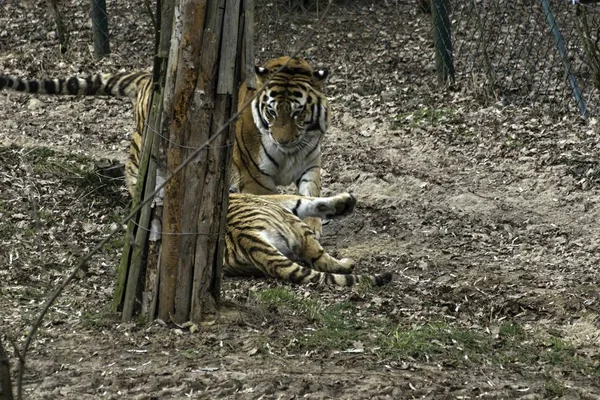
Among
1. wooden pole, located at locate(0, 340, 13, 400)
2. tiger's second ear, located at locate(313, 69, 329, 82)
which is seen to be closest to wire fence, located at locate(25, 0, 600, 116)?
tiger's second ear, located at locate(313, 69, 329, 82)

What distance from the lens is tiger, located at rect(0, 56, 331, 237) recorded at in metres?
7.72

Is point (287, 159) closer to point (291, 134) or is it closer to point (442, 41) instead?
point (291, 134)

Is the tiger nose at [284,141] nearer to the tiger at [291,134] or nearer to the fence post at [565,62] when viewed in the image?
the tiger at [291,134]

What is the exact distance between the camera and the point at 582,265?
6480mm

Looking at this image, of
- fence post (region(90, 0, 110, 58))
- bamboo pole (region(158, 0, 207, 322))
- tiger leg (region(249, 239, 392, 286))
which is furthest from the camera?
fence post (region(90, 0, 110, 58))

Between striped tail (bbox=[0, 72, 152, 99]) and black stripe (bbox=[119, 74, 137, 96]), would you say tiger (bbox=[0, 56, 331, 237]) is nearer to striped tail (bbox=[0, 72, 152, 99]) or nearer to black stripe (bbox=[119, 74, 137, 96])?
striped tail (bbox=[0, 72, 152, 99])

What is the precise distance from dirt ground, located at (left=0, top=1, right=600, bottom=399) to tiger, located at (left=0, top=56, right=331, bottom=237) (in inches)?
20.1

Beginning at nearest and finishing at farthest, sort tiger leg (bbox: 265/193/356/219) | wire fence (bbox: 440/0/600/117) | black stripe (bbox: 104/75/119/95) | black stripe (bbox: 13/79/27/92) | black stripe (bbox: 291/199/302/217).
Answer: tiger leg (bbox: 265/193/356/219)
black stripe (bbox: 291/199/302/217)
black stripe (bbox: 13/79/27/92)
black stripe (bbox: 104/75/119/95)
wire fence (bbox: 440/0/600/117)

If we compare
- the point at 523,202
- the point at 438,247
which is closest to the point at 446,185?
the point at 523,202

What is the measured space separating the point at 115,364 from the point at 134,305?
486 mm

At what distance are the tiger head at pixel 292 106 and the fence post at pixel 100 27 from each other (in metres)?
4.35

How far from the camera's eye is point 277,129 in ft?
25.3

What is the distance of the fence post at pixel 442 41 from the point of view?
33.9ft

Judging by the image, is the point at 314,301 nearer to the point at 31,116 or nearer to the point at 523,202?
the point at 523,202
